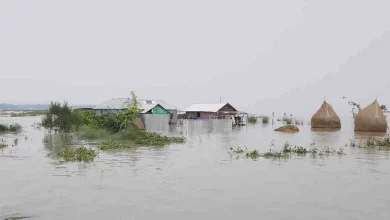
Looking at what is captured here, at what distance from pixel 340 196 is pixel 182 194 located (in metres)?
4.49

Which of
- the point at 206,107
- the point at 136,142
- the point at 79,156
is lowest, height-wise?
the point at 79,156

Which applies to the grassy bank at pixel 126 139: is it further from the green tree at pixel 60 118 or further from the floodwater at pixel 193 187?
the floodwater at pixel 193 187

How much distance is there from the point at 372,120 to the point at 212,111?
77.9ft

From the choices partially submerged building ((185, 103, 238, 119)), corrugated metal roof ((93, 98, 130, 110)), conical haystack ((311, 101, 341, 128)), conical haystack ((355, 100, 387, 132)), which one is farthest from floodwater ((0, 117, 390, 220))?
partially submerged building ((185, 103, 238, 119))

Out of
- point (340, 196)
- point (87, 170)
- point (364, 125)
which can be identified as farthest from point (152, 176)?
point (364, 125)

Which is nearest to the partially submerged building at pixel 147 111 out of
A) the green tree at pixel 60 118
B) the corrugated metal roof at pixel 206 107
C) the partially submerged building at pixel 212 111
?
the green tree at pixel 60 118

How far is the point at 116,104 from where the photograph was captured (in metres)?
45.7

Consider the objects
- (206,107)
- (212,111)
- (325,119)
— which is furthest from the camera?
(206,107)

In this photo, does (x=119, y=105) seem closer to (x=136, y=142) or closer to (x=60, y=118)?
(x=60, y=118)

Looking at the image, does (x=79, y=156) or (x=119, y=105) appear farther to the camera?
(x=119, y=105)

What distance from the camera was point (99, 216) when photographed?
9.52 meters

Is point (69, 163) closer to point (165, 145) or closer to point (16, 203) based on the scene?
point (16, 203)

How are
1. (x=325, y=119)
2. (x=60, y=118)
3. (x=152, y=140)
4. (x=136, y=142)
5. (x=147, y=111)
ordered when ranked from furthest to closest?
(x=325, y=119) → (x=147, y=111) → (x=60, y=118) → (x=152, y=140) → (x=136, y=142)

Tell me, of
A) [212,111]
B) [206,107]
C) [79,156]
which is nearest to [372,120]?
[212,111]
